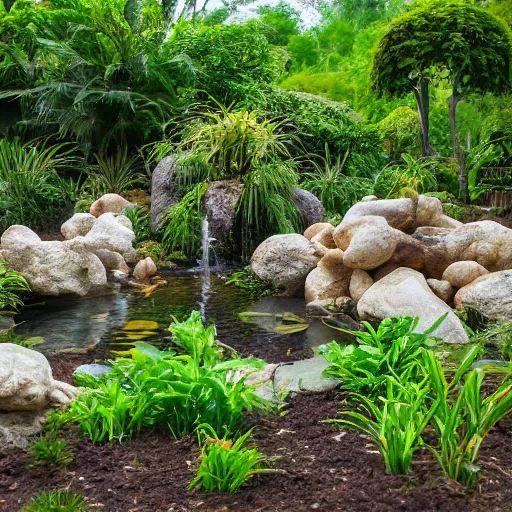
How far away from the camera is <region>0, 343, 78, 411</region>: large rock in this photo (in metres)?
2.75

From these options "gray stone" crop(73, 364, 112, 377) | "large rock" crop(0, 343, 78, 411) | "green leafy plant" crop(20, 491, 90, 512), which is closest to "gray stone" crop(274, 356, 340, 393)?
"gray stone" crop(73, 364, 112, 377)

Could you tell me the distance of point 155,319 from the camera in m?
A: 5.77

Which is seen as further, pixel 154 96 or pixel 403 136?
pixel 403 136

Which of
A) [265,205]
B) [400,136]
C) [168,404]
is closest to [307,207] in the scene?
[265,205]

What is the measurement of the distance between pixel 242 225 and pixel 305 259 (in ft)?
7.65

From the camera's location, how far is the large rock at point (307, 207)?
9188 mm

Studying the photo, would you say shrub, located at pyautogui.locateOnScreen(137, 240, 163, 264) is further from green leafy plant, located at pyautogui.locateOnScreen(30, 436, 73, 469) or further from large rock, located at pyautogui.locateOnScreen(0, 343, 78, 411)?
green leafy plant, located at pyautogui.locateOnScreen(30, 436, 73, 469)

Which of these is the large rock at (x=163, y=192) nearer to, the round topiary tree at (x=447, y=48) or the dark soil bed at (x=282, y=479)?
the round topiary tree at (x=447, y=48)

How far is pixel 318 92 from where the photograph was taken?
17516 millimetres

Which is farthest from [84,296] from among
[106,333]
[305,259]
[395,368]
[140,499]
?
[140,499]

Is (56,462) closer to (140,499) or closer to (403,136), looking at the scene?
(140,499)

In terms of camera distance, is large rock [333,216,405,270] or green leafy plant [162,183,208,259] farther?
green leafy plant [162,183,208,259]

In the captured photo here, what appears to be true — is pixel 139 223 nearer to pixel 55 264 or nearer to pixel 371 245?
pixel 55 264

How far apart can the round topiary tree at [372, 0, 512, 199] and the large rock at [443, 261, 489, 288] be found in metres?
5.43
